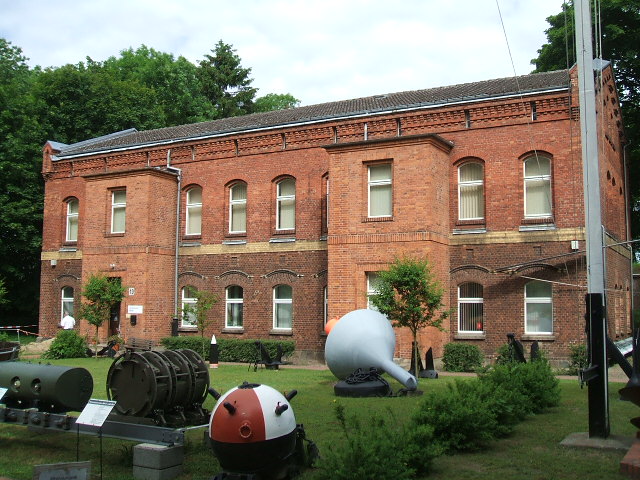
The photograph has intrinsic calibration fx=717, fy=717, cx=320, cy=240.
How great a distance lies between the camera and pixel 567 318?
2162 cm

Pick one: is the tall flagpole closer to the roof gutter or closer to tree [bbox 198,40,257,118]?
the roof gutter

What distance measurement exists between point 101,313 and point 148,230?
382 cm

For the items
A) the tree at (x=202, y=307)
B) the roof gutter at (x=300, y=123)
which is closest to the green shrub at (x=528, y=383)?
the roof gutter at (x=300, y=123)

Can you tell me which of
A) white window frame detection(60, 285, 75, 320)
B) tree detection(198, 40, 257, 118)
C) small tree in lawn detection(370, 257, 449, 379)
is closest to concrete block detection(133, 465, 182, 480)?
small tree in lawn detection(370, 257, 449, 379)

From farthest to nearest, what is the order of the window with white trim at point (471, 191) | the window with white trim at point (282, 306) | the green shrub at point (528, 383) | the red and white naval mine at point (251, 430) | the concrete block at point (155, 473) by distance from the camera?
1. the window with white trim at point (282, 306)
2. the window with white trim at point (471, 191)
3. the green shrub at point (528, 383)
4. the concrete block at point (155, 473)
5. the red and white naval mine at point (251, 430)

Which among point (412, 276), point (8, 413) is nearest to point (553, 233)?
point (412, 276)

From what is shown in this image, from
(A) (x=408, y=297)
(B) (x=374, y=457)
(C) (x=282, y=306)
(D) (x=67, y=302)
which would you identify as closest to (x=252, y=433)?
(B) (x=374, y=457)

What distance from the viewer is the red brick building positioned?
22344mm

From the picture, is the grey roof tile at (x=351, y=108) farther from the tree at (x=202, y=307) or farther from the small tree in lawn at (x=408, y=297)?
the small tree in lawn at (x=408, y=297)

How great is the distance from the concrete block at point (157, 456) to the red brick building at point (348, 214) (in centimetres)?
1414

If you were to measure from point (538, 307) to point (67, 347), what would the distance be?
16522 mm

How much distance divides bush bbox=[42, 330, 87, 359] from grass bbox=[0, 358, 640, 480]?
1377 cm

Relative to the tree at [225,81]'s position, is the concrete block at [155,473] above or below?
below

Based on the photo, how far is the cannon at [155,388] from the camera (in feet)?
31.4
